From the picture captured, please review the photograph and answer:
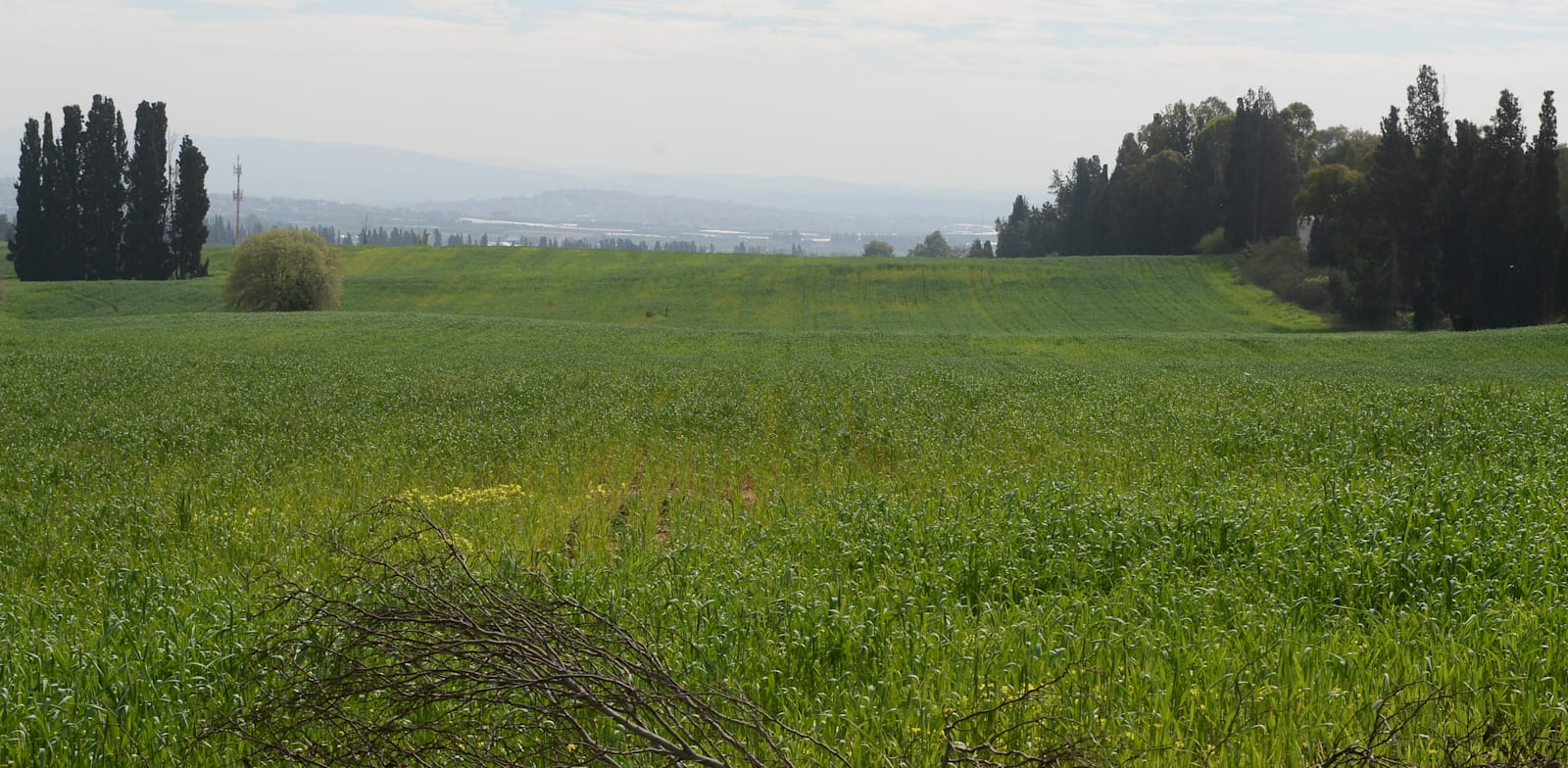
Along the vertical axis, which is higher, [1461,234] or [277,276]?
[1461,234]

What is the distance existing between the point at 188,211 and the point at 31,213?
451 inches

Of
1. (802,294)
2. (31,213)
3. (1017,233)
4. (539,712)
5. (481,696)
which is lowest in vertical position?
(481,696)

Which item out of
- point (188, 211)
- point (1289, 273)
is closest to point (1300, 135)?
point (1289, 273)

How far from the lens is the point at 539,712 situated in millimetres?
3631

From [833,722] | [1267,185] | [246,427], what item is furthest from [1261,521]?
[1267,185]

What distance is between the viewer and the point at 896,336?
52875 millimetres

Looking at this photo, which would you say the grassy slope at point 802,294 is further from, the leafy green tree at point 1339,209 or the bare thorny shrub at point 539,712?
the bare thorny shrub at point 539,712

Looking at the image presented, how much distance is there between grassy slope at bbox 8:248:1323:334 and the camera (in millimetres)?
71688

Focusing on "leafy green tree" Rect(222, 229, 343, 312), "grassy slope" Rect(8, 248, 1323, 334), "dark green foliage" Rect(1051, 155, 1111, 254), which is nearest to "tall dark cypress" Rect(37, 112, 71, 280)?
"grassy slope" Rect(8, 248, 1323, 334)

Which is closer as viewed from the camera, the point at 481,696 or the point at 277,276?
the point at 481,696

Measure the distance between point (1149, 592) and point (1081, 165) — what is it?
370ft

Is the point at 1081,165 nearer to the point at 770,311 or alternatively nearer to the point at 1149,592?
the point at 770,311

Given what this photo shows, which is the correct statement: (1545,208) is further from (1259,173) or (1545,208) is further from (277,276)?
(277,276)

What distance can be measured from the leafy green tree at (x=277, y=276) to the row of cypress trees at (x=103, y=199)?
23.5 m
